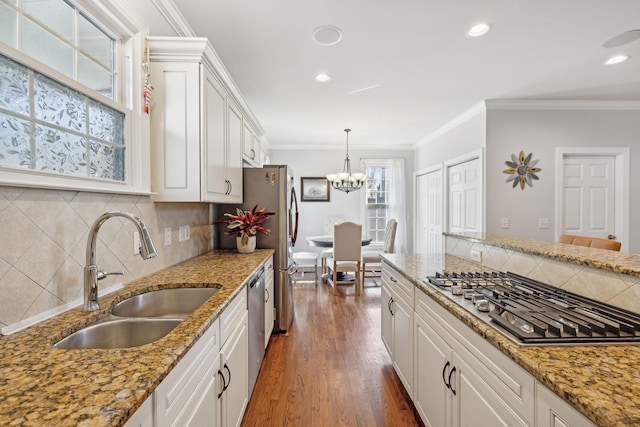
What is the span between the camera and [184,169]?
1.78 m

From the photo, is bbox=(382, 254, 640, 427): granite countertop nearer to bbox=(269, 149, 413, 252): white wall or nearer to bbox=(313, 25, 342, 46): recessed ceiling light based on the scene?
bbox=(313, 25, 342, 46): recessed ceiling light

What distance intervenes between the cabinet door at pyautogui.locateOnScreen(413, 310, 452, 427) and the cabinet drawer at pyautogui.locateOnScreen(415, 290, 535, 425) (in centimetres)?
9

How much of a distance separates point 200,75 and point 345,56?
4.20ft

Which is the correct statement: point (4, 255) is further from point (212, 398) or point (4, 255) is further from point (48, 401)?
point (212, 398)

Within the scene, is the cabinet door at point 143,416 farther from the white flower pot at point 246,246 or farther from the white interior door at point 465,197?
the white interior door at point 465,197

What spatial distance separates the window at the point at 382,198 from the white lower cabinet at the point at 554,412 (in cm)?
502

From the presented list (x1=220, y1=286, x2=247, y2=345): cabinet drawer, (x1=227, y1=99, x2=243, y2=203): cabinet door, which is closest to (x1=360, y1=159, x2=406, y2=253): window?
(x1=227, y1=99, x2=243, y2=203): cabinet door

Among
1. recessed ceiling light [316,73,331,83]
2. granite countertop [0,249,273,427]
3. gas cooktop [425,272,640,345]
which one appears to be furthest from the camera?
recessed ceiling light [316,73,331,83]

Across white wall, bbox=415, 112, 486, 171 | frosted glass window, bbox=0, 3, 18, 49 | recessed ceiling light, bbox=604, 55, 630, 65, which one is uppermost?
recessed ceiling light, bbox=604, 55, 630, 65

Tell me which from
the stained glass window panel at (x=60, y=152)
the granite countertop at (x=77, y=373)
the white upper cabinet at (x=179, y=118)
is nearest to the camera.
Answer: the granite countertop at (x=77, y=373)

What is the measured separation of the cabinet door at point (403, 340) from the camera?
1756 millimetres

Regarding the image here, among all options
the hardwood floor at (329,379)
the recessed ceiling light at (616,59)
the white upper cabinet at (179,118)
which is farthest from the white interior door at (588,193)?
the white upper cabinet at (179,118)

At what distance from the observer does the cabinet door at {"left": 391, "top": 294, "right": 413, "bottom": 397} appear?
1.76m

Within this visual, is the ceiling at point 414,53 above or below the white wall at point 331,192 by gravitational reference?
→ above
